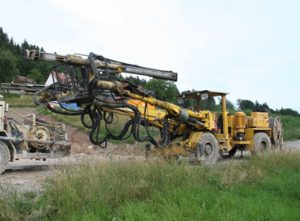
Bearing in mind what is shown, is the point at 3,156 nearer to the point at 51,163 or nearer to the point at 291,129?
the point at 51,163

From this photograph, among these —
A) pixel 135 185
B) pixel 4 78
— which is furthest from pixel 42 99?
pixel 4 78

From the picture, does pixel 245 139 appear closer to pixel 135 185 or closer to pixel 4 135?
pixel 4 135

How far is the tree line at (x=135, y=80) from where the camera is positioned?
1578cm

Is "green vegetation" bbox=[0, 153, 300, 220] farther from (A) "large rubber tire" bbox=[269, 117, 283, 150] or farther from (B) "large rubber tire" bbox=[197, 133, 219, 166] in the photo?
(A) "large rubber tire" bbox=[269, 117, 283, 150]

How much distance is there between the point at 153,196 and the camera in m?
7.84

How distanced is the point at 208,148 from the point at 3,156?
23.6 feet

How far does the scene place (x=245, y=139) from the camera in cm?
1819

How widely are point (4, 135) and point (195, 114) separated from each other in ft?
22.6

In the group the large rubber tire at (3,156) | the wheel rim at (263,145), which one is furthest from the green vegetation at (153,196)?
the wheel rim at (263,145)

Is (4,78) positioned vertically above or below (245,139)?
above

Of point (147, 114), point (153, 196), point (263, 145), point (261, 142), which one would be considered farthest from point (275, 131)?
point (153, 196)

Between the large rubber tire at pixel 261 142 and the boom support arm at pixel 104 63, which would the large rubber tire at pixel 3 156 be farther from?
the large rubber tire at pixel 261 142

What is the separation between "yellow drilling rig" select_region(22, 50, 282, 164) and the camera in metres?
11.6

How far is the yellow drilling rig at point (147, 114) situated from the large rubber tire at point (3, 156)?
3214 millimetres
